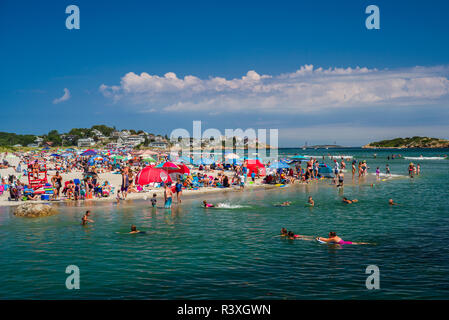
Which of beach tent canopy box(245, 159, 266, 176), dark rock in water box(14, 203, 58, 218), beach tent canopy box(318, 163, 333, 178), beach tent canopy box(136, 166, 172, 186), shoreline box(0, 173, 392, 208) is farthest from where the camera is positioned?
beach tent canopy box(318, 163, 333, 178)

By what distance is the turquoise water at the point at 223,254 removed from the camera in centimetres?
1039

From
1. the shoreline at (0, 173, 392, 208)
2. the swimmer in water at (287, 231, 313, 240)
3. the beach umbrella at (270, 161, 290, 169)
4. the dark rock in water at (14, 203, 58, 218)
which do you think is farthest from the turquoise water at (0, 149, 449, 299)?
the beach umbrella at (270, 161, 290, 169)

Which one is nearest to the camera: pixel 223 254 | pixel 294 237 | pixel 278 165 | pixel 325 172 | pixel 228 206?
pixel 223 254

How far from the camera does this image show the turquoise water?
10394 mm

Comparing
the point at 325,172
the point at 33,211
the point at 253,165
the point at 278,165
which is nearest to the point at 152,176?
the point at 33,211

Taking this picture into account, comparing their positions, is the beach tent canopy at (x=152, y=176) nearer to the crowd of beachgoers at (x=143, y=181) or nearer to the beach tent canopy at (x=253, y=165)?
the crowd of beachgoers at (x=143, y=181)

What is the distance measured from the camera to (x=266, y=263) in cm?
1264

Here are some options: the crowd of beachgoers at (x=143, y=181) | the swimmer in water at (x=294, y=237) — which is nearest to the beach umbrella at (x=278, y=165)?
the crowd of beachgoers at (x=143, y=181)

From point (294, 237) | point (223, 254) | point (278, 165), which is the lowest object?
point (223, 254)

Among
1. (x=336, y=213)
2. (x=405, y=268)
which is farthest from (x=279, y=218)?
(x=405, y=268)

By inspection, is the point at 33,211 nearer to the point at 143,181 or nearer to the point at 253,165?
the point at 143,181

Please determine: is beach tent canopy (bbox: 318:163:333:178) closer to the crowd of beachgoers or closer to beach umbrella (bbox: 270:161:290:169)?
the crowd of beachgoers

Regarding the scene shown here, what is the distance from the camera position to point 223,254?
1373 cm
